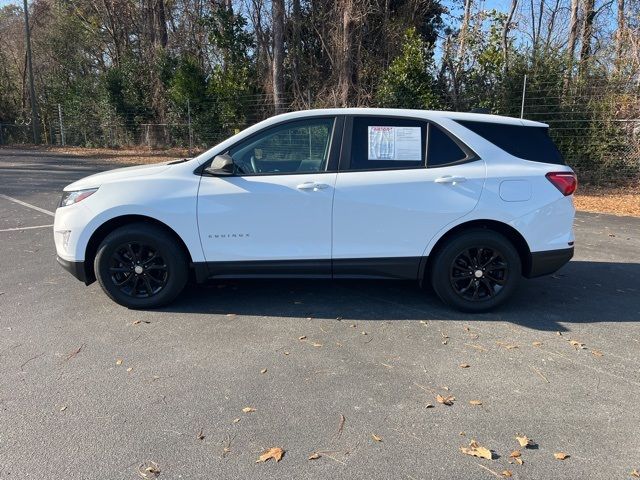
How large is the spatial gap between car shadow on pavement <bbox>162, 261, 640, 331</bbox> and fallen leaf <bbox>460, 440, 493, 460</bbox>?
1.79 m

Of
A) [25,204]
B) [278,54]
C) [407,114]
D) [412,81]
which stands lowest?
[25,204]

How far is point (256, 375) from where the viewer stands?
3543mm

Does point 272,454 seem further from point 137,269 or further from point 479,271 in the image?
point 479,271

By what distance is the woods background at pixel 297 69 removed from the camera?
1320 cm

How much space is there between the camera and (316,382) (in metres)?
3.45

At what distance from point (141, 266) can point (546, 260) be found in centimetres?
363

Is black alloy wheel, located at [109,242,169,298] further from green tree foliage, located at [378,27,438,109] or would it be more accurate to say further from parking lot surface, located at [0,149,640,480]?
green tree foliage, located at [378,27,438,109]

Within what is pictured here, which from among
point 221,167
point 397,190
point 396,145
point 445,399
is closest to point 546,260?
point 397,190

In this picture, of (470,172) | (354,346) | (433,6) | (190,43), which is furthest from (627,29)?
(190,43)

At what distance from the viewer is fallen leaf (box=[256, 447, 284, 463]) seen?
8.79 feet

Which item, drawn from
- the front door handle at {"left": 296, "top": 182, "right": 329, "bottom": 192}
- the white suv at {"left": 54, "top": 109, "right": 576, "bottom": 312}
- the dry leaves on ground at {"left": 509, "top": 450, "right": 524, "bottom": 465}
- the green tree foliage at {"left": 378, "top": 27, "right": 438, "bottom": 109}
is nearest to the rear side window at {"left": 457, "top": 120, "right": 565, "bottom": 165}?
the white suv at {"left": 54, "top": 109, "right": 576, "bottom": 312}

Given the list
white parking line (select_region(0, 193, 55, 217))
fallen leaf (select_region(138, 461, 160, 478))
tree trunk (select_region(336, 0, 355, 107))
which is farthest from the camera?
tree trunk (select_region(336, 0, 355, 107))

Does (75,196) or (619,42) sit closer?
(75,196)

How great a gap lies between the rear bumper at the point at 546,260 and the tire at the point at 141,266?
10.2ft
